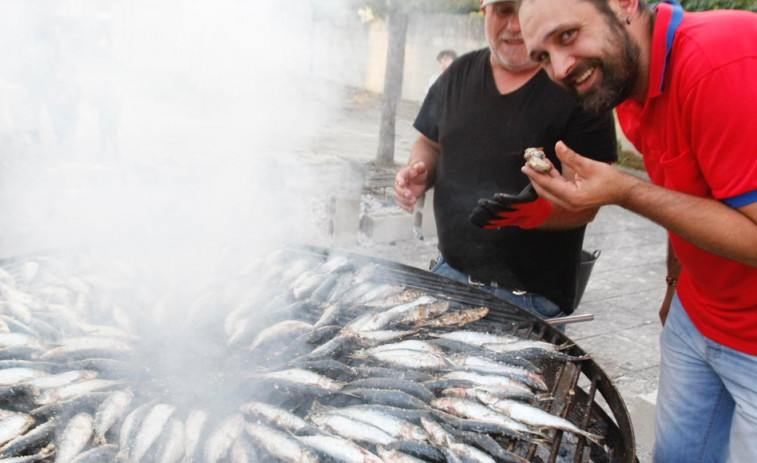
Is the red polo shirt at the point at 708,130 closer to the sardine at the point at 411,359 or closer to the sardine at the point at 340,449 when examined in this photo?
the sardine at the point at 411,359

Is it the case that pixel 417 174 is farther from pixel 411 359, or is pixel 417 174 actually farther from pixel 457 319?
pixel 411 359

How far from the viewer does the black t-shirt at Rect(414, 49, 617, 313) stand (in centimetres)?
295

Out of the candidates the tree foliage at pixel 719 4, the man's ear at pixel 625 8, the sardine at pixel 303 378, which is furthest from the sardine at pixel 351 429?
the tree foliage at pixel 719 4

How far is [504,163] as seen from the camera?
3.11 metres

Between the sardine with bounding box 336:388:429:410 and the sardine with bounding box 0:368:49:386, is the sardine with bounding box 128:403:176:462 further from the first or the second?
the sardine with bounding box 336:388:429:410

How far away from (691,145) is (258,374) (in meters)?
1.99

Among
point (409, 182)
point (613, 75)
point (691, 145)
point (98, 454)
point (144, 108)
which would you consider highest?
point (613, 75)

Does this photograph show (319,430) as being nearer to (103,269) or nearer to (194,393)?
(194,393)

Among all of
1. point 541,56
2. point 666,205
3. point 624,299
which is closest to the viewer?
point 666,205

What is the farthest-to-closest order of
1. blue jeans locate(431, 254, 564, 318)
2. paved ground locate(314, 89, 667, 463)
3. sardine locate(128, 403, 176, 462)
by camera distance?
paved ground locate(314, 89, 667, 463) → blue jeans locate(431, 254, 564, 318) → sardine locate(128, 403, 176, 462)

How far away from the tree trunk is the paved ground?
4.37 m

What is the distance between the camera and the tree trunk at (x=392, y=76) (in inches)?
413

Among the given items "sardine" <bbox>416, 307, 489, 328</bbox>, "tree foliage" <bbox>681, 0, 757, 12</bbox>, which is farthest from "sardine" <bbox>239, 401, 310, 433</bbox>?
"tree foliage" <bbox>681, 0, 757, 12</bbox>

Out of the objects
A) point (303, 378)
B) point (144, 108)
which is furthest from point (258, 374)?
point (144, 108)
